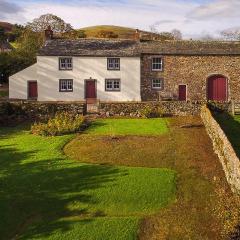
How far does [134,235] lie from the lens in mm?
15781

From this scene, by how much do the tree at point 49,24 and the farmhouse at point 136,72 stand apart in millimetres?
23088

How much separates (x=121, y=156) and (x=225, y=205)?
28.0ft

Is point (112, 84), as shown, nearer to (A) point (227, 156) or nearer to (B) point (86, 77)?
(B) point (86, 77)

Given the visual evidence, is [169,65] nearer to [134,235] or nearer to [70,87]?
[70,87]

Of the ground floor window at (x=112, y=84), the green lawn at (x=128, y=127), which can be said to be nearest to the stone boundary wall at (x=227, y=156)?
the green lawn at (x=128, y=127)

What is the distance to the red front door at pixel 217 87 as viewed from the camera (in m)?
49.4

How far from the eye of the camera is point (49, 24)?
71.6 metres

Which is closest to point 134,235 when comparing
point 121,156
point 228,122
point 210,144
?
point 121,156

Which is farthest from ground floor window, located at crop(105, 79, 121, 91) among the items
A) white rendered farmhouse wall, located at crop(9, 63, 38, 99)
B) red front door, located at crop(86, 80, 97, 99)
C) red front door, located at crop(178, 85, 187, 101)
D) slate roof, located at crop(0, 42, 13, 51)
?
slate roof, located at crop(0, 42, 13, 51)

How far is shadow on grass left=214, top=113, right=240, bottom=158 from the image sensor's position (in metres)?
26.5

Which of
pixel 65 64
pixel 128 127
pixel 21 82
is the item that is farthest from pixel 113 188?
→ pixel 21 82

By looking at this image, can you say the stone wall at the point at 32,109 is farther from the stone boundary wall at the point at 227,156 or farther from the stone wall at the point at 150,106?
the stone boundary wall at the point at 227,156

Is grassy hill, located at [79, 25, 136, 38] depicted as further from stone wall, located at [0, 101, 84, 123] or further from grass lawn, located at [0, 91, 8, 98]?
stone wall, located at [0, 101, 84, 123]

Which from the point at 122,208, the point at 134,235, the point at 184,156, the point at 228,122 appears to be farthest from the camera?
the point at 228,122
